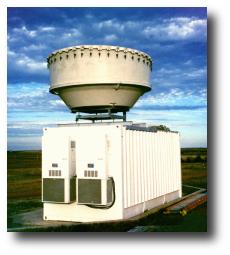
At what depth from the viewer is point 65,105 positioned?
36.8ft

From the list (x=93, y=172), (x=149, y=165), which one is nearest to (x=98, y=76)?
(x=93, y=172)

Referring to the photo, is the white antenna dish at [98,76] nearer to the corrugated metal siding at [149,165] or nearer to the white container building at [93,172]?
the white container building at [93,172]

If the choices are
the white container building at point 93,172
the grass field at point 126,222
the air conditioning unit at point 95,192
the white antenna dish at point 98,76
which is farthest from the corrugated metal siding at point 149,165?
the white antenna dish at point 98,76

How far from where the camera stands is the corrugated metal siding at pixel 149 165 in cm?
991

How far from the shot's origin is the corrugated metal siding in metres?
9.91

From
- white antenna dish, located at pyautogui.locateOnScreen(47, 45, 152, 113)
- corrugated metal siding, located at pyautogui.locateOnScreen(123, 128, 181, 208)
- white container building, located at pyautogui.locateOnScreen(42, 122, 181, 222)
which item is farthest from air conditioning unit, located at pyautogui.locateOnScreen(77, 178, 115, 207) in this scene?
white antenna dish, located at pyautogui.locateOnScreen(47, 45, 152, 113)

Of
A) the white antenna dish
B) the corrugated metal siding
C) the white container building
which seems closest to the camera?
the white container building

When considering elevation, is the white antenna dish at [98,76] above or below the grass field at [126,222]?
above

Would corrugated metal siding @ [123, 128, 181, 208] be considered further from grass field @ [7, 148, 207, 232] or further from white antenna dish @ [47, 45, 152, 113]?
white antenna dish @ [47, 45, 152, 113]

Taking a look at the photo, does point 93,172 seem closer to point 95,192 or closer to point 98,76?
point 95,192

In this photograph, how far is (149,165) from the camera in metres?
11.3

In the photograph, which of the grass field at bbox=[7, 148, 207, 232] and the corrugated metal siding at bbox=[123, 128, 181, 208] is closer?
the grass field at bbox=[7, 148, 207, 232]
